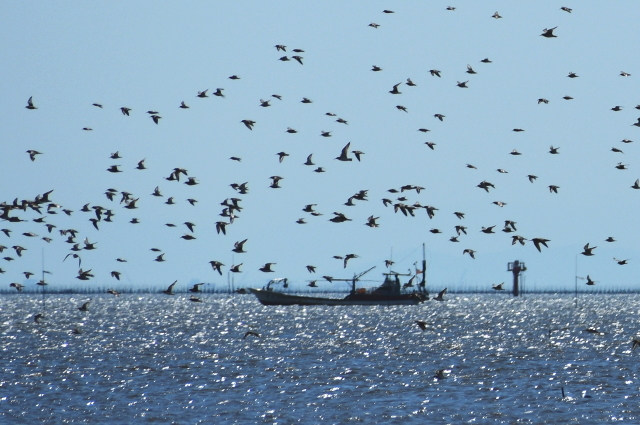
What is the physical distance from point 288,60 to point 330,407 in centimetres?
1594

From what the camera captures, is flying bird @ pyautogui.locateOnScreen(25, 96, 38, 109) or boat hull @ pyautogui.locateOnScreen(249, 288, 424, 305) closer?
flying bird @ pyautogui.locateOnScreen(25, 96, 38, 109)

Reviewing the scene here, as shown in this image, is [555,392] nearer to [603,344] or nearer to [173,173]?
[173,173]

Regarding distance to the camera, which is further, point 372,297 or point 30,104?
point 372,297

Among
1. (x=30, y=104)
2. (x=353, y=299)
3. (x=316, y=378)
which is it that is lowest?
(x=316, y=378)

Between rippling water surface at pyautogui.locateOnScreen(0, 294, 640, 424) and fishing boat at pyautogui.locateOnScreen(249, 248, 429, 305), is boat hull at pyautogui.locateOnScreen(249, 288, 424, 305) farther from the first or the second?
rippling water surface at pyautogui.locateOnScreen(0, 294, 640, 424)

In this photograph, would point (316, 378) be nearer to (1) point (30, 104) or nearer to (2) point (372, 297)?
(1) point (30, 104)

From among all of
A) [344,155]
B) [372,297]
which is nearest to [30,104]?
[344,155]

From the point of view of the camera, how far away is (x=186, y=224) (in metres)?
53.9

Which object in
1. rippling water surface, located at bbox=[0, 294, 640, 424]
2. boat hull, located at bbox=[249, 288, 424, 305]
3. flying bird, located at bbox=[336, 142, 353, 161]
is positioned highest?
flying bird, located at bbox=[336, 142, 353, 161]

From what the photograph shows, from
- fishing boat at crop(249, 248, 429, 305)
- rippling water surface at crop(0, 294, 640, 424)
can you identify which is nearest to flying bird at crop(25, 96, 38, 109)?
rippling water surface at crop(0, 294, 640, 424)

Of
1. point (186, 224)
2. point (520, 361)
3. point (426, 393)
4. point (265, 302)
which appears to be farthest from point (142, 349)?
point (265, 302)

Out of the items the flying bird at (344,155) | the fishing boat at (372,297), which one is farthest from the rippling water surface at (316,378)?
the fishing boat at (372,297)

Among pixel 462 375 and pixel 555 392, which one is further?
pixel 462 375

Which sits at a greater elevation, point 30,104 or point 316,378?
point 30,104
